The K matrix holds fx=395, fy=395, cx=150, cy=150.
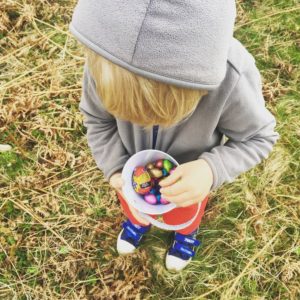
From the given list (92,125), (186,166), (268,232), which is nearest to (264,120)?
(186,166)

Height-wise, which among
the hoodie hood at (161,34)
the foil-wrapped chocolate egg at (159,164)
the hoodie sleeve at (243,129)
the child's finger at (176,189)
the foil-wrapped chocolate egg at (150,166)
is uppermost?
the hoodie hood at (161,34)

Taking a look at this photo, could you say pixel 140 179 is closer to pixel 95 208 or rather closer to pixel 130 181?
pixel 130 181

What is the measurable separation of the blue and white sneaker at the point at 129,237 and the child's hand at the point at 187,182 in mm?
738

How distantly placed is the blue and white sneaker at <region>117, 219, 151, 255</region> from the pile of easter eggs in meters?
0.55

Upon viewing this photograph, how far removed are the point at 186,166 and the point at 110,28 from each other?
70 centimetres

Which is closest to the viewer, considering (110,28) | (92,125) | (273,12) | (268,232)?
(110,28)

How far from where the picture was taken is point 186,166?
150 centimetres

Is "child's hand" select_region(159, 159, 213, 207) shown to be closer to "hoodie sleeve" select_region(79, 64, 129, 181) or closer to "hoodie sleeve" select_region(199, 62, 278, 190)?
"hoodie sleeve" select_region(199, 62, 278, 190)

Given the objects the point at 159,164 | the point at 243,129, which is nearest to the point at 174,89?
the point at 243,129

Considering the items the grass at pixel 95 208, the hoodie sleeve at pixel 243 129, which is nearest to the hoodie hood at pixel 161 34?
Result: the hoodie sleeve at pixel 243 129

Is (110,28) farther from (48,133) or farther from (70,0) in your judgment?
(70,0)

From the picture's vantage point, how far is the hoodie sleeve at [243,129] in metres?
1.35

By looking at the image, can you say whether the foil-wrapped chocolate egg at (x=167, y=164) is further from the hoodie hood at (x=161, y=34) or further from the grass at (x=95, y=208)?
the grass at (x=95, y=208)

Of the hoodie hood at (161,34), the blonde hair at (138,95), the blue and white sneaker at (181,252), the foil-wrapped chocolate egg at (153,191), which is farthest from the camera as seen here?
the blue and white sneaker at (181,252)
